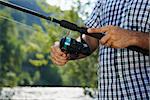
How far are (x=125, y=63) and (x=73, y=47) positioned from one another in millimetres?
282

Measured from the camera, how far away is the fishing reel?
238 centimetres

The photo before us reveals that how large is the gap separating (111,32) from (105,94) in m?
0.46

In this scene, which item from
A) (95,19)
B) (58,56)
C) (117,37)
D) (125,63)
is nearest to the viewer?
(117,37)

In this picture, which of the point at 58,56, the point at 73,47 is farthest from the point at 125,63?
the point at 58,56

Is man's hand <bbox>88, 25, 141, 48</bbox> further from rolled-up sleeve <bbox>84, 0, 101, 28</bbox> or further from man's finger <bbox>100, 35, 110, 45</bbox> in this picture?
rolled-up sleeve <bbox>84, 0, 101, 28</bbox>

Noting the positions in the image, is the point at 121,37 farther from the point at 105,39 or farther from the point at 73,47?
the point at 73,47

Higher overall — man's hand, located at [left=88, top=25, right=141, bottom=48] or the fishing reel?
man's hand, located at [left=88, top=25, right=141, bottom=48]

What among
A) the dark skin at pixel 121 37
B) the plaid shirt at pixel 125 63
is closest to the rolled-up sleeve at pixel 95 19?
the plaid shirt at pixel 125 63

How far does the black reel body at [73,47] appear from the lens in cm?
238

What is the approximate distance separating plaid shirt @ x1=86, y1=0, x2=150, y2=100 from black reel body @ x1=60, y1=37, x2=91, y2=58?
0.11 m

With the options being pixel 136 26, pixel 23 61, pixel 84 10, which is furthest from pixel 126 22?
pixel 23 61

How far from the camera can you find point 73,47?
2.39 metres

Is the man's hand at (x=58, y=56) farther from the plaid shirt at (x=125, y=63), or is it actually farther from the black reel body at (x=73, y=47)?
the plaid shirt at (x=125, y=63)

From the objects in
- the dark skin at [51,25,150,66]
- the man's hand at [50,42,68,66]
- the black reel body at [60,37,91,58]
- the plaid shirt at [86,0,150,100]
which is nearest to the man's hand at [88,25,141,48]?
the dark skin at [51,25,150,66]
